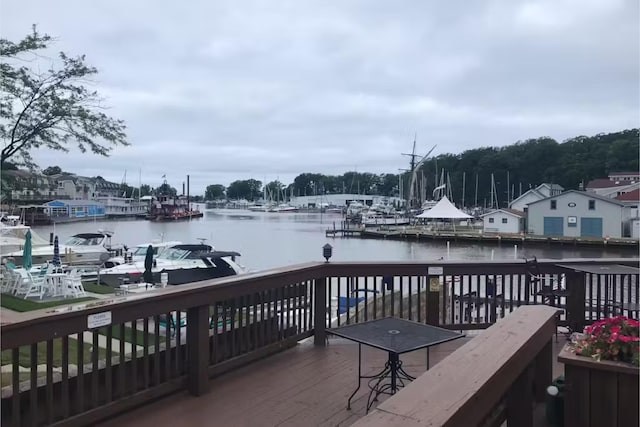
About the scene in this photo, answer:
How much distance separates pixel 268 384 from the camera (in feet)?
11.7

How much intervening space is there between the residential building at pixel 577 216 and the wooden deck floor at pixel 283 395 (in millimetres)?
39839

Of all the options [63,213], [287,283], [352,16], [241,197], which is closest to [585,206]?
[352,16]

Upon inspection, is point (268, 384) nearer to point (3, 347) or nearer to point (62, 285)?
point (3, 347)

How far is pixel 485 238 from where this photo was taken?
4153 cm

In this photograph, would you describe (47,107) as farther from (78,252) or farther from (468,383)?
(78,252)

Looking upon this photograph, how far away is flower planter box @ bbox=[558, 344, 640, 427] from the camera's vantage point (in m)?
2.10

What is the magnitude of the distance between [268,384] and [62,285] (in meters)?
10.1

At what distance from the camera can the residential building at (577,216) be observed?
3809cm

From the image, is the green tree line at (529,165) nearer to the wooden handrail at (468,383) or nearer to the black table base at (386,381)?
the black table base at (386,381)

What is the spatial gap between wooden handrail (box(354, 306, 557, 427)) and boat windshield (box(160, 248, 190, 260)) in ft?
53.4

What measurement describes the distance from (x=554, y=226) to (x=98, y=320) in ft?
142

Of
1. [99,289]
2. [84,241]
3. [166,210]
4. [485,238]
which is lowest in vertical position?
[485,238]

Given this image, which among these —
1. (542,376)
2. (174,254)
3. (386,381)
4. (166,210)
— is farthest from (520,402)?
(166,210)

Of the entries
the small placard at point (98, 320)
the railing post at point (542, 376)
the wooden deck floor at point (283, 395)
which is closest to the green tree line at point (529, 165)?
the wooden deck floor at point (283, 395)
